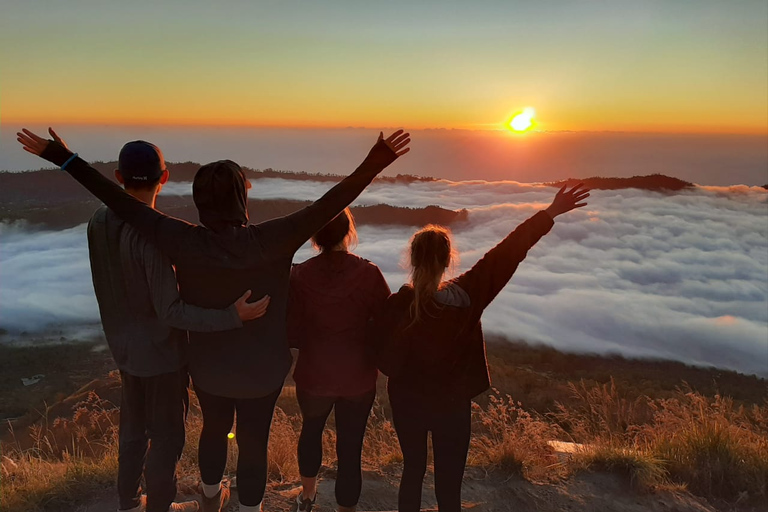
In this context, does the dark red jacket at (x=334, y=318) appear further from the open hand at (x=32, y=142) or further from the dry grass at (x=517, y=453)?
the dry grass at (x=517, y=453)

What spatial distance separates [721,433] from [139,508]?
13.4 ft

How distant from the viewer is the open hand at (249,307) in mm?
1993

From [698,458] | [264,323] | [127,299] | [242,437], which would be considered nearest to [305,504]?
[242,437]

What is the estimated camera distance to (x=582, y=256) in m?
100

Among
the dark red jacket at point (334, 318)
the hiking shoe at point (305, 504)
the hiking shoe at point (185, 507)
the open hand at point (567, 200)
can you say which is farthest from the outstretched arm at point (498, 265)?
the hiking shoe at point (185, 507)

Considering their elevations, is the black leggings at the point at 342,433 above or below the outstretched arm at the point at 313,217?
below

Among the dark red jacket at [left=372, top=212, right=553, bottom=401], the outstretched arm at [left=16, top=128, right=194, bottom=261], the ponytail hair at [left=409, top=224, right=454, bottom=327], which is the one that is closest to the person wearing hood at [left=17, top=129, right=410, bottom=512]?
the outstretched arm at [left=16, top=128, right=194, bottom=261]

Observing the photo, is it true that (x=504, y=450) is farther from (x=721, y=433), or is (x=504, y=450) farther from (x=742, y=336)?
(x=742, y=336)

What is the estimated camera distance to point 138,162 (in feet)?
6.61

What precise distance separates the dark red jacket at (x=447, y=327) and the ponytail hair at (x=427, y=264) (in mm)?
36

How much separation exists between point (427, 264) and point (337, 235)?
0.43m

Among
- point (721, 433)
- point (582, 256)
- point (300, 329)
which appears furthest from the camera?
point (582, 256)

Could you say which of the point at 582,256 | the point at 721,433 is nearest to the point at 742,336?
the point at 582,256

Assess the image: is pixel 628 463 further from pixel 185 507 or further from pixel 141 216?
pixel 141 216
